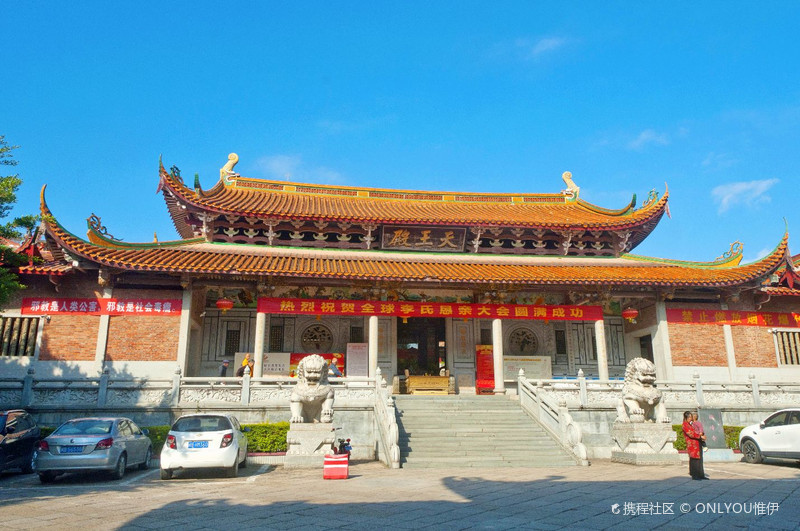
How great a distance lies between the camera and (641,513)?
20.6 feet

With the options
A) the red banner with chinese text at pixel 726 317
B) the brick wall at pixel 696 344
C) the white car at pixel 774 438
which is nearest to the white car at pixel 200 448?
the white car at pixel 774 438

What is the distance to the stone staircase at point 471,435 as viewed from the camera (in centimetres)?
1162

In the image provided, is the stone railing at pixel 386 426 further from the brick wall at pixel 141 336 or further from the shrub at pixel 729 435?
the shrub at pixel 729 435

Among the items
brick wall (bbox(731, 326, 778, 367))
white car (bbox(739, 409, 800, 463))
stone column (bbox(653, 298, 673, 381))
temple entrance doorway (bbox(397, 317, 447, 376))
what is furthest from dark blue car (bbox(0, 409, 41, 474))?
brick wall (bbox(731, 326, 778, 367))

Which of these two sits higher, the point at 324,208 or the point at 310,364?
the point at 324,208

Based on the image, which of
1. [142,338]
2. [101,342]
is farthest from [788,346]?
[101,342]

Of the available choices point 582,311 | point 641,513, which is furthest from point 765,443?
point 641,513

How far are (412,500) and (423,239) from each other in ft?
44.0

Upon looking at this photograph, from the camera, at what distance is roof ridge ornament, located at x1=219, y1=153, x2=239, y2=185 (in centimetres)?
2225

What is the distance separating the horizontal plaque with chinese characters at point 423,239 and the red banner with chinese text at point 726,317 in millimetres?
7523

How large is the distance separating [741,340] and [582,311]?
17.7 feet

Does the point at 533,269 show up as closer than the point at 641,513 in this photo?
No

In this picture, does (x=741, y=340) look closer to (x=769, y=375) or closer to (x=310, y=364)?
(x=769, y=375)

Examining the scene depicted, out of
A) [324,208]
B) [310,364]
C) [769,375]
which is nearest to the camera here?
[310,364]
